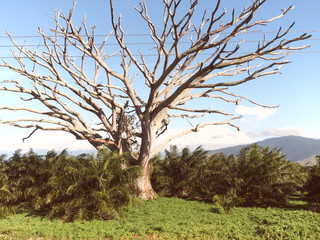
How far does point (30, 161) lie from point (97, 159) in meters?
3.20

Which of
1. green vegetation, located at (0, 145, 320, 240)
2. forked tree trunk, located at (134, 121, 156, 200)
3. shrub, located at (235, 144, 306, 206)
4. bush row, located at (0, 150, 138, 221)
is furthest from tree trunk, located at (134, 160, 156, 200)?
shrub, located at (235, 144, 306, 206)

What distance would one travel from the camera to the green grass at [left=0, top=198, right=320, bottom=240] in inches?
259

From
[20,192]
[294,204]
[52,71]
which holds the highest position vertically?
[52,71]

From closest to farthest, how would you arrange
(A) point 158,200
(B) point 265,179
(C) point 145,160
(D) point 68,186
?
(D) point 68,186, (B) point 265,179, (A) point 158,200, (C) point 145,160

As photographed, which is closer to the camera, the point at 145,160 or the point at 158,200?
the point at 158,200

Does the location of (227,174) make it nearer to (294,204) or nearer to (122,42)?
(294,204)

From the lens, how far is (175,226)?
7.39 metres

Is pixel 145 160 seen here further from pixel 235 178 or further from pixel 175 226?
pixel 175 226

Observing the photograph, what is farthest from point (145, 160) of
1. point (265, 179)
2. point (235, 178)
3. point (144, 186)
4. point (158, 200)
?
point (265, 179)

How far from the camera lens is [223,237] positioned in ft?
20.9

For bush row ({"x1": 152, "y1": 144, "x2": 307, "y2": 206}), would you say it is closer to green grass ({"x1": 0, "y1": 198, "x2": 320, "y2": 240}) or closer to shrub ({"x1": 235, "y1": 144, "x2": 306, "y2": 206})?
shrub ({"x1": 235, "y1": 144, "x2": 306, "y2": 206})

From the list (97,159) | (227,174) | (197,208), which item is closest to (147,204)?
(197,208)

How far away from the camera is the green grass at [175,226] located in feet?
21.6

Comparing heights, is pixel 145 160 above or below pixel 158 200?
above
